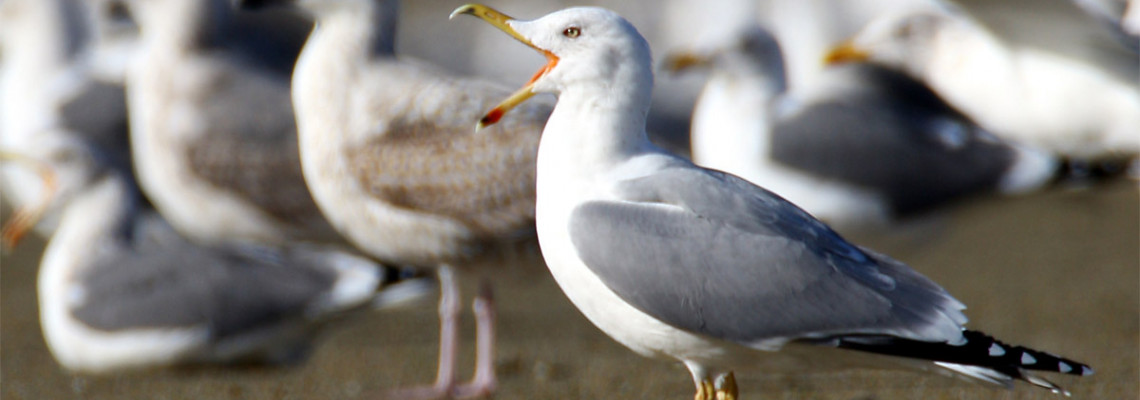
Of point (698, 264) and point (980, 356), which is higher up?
point (980, 356)

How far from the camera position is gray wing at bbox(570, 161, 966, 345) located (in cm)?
280

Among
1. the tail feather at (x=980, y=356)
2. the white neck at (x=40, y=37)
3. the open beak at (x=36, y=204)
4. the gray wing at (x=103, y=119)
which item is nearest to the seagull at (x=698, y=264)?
the tail feather at (x=980, y=356)

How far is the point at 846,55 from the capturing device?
255 inches

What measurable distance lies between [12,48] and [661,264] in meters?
A: 6.32

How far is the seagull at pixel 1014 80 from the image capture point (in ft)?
20.5

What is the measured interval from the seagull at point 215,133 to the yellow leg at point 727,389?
2.78m

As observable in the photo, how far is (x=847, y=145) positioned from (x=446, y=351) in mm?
2107

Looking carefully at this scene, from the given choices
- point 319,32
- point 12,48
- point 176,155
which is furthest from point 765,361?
point 12,48

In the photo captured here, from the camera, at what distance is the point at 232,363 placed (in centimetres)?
507

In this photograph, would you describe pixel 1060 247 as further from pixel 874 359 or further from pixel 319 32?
pixel 874 359

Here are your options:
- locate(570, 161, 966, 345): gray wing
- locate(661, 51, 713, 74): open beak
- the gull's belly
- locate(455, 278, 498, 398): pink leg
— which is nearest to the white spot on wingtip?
locate(570, 161, 966, 345): gray wing

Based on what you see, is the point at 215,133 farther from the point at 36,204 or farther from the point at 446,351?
the point at 446,351

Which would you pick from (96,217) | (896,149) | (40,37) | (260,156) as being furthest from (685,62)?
(40,37)

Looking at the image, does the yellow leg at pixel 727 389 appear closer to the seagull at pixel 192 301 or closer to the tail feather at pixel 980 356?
the tail feather at pixel 980 356
